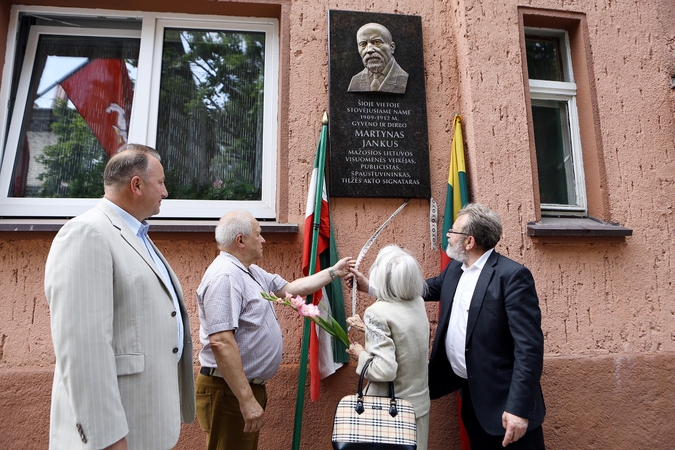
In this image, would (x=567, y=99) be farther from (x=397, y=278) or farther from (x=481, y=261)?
(x=397, y=278)

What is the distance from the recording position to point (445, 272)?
9.30ft

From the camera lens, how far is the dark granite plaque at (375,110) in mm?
3287

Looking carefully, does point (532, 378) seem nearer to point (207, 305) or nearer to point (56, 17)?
point (207, 305)

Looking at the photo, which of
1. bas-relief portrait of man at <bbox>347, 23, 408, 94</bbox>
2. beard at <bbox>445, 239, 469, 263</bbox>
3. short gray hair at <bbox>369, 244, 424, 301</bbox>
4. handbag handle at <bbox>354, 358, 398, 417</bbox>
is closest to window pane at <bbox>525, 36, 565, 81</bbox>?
bas-relief portrait of man at <bbox>347, 23, 408, 94</bbox>

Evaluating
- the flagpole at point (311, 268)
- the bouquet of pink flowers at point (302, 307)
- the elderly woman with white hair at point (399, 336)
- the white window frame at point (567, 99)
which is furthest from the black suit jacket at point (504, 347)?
the white window frame at point (567, 99)

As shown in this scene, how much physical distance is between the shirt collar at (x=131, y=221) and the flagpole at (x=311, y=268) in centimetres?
123

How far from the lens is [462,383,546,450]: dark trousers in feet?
7.32

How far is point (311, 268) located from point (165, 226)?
97cm

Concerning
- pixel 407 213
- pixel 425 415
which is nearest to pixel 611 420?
pixel 425 415

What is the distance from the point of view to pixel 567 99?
377cm

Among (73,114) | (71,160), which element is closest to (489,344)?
(71,160)

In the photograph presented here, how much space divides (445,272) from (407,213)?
0.62 metres

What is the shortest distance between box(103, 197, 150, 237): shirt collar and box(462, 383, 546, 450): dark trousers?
1779mm

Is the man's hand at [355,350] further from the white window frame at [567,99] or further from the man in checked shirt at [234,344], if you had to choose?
the white window frame at [567,99]
